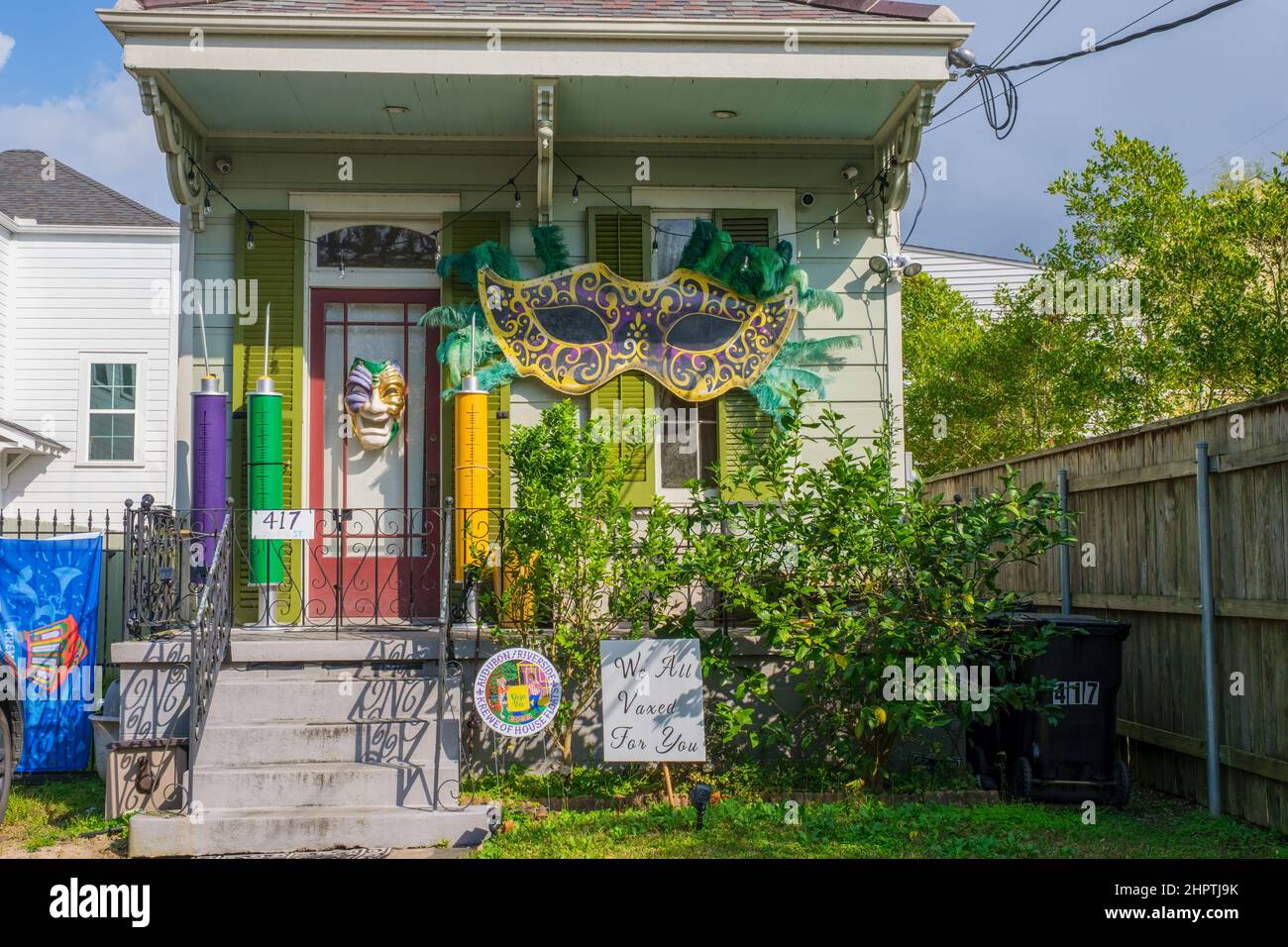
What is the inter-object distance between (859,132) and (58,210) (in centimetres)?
1334

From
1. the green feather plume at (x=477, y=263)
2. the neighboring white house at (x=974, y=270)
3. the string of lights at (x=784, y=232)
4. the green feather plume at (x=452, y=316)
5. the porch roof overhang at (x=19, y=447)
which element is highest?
the neighboring white house at (x=974, y=270)

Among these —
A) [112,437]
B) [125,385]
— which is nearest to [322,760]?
[112,437]

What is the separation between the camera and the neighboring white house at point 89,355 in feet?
51.8

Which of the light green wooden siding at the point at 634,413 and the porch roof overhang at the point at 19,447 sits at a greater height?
the porch roof overhang at the point at 19,447

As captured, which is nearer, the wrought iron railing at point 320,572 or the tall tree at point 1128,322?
the wrought iron railing at point 320,572

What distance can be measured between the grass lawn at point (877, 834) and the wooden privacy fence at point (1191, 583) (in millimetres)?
449

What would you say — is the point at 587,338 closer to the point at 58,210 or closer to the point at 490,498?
the point at 490,498

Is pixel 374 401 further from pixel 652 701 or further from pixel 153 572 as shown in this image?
pixel 652 701

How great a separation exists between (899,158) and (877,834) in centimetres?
484

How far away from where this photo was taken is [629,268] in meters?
8.60

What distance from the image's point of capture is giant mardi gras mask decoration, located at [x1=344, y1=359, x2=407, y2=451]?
333 inches

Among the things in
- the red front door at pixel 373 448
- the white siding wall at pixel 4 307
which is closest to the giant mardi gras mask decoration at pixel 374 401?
the red front door at pixel 373 448

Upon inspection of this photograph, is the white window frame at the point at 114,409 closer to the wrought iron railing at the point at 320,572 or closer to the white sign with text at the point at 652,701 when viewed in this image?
the wrought iron railing at the point at 320,572

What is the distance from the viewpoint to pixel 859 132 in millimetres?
8625
